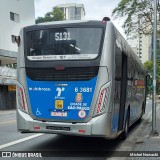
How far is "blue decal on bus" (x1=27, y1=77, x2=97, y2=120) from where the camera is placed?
28.8 feet

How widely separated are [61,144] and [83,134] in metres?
2.29

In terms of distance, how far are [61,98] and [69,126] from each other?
727 mm

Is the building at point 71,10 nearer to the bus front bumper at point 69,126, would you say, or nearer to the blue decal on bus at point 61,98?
the blue decal on bus at point 61,98

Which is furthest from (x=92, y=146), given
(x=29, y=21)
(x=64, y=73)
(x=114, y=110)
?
(x=29, y=21)

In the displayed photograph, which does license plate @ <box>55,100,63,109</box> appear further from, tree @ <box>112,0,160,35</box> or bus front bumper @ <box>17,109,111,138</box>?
tree @ <box>112,0,160,35</box>

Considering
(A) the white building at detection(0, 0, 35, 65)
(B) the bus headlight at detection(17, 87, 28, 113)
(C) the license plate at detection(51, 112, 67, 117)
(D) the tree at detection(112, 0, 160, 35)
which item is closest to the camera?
(C) the license plate at detection(51, 112, 67, 117)

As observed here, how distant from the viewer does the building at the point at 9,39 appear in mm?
40125

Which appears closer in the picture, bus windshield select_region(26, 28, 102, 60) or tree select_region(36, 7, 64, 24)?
bus windshield select_region(26, 28, 102, 60)

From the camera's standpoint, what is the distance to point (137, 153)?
8750 mm

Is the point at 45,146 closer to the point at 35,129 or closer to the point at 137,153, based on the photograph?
the point at 35,129

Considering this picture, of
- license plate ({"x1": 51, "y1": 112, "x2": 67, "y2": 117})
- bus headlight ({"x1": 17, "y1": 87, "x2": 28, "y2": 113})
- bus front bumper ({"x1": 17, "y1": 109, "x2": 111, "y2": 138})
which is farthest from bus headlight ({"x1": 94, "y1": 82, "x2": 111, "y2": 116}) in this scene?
bus headlight ({"x1": 17, "y1": 87, "x2": 28, "y2": 113})

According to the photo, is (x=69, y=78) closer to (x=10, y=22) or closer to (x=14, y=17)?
(x=10, y=22)

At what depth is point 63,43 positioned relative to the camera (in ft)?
30.0

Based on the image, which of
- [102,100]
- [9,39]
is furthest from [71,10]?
[102,100]
